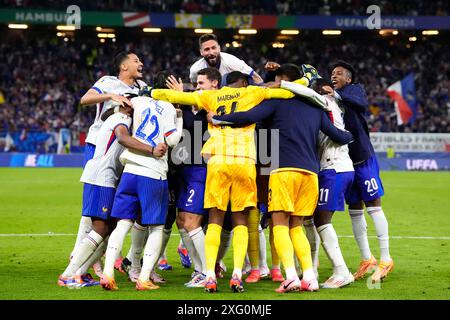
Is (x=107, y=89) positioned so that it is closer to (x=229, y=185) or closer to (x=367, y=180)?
(x=229, y=185)

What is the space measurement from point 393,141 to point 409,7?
43.2 ft

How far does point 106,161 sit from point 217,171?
4.33 feet

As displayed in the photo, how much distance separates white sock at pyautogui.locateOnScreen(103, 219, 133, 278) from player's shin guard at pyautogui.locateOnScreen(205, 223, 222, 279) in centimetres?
84

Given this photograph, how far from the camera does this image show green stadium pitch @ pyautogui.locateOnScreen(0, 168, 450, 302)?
7664 millimetres

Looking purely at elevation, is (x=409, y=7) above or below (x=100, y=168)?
above

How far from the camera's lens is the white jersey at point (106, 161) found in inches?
329

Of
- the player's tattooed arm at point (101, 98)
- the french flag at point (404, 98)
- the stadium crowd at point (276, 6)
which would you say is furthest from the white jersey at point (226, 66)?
the stadium crowd at point (276, 6)

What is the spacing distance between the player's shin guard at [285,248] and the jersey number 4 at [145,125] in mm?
1560

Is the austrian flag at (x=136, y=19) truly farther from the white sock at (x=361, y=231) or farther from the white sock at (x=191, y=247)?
the white sock at (x=191, y=247)

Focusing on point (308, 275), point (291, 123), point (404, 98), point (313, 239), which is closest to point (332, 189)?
point (313, 239)

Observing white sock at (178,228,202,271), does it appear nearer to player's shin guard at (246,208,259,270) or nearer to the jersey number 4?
player's shin guard at (246,208,259,270)

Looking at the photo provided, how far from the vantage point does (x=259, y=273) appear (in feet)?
29.4

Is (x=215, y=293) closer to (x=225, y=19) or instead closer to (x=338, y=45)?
(x=225, y=19)

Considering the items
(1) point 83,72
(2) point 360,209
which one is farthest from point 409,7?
(2) point 360,209
